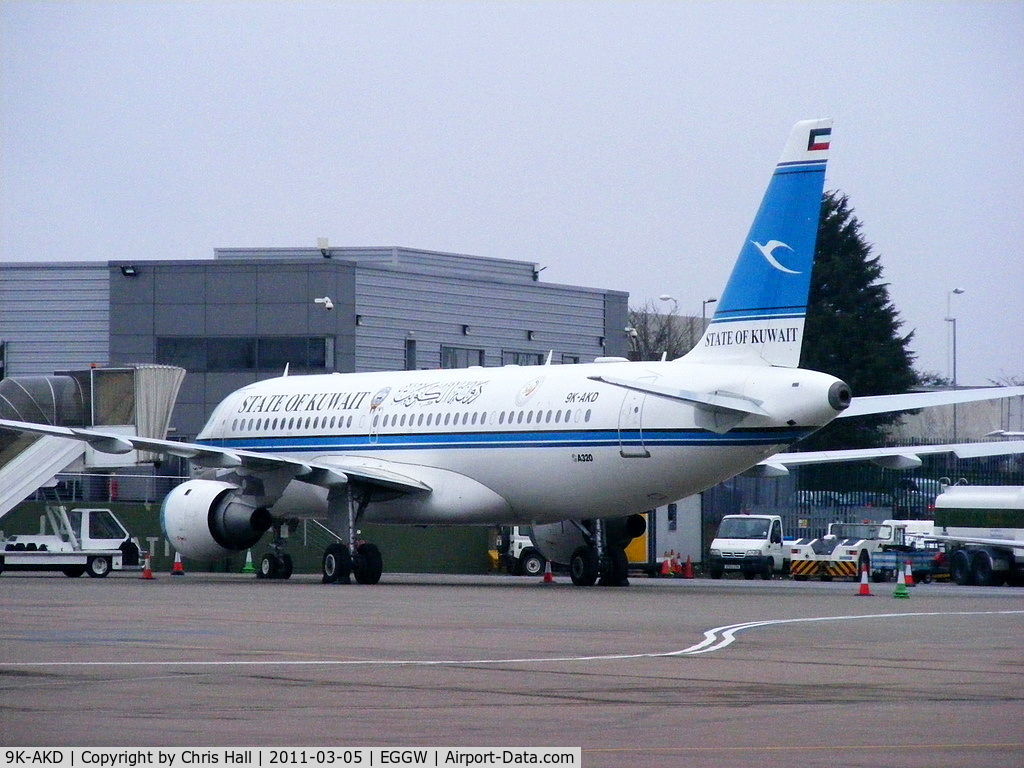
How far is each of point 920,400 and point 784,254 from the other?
3.29m

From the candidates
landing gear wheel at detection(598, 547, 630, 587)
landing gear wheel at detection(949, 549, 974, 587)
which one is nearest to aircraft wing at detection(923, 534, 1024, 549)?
landing gear wheel at detection(949, 549, 974, 587)

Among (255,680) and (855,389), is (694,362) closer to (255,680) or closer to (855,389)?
(255,680)

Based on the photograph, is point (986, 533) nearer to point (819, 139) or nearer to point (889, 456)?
point (889, 456)

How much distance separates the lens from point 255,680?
12391 millimetres

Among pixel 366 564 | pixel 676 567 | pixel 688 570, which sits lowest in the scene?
pixel 676 567

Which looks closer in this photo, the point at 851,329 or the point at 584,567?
the point at 584,567

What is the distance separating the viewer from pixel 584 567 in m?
32.2

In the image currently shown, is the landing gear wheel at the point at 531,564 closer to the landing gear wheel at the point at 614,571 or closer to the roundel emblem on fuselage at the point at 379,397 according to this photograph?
the roundel emblem on fuselage at the point at 379,397

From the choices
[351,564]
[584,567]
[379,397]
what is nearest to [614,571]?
[584,567]

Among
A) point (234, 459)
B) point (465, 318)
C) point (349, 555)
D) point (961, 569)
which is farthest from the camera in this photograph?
point (465, 318)

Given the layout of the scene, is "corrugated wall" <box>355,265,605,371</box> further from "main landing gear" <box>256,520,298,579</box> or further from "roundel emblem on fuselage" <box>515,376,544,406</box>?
"roundel emblem on fuselage" <box>515,376,544,406</box>

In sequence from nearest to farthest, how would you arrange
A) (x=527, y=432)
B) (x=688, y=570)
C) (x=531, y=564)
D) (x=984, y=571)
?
(x=527, y=432), (x=984, y=571), (x=688, y=570), (x=531, y=564)

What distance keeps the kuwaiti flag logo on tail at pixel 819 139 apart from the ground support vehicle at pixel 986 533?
1188 cm

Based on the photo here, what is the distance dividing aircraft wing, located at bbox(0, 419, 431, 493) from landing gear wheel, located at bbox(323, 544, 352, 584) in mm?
1236
